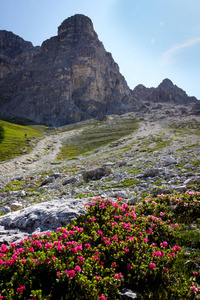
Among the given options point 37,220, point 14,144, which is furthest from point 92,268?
point 14,144

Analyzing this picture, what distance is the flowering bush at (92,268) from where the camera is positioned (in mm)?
4449

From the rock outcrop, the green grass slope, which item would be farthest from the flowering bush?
the green grass slope

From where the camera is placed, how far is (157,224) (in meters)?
7.84

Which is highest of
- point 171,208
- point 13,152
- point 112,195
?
point 171,208

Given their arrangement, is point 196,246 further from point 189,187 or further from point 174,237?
point 189,187

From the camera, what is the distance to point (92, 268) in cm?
503

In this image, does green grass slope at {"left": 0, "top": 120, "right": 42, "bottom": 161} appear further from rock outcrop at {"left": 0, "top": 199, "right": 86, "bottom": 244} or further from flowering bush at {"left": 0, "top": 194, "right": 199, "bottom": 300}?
flowering bush at {"left": 0, "top": 194, "right": 199, "bottom": 300}

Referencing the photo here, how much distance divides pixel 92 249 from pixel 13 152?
72.2m

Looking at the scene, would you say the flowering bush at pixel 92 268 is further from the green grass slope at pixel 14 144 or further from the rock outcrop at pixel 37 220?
the green grass slope at pixel 14 144

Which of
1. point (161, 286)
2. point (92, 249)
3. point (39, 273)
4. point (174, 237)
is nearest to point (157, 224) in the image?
point (174, 237)

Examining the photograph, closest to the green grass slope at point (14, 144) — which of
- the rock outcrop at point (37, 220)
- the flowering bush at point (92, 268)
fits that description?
the rock outcrop at point (37, 220)

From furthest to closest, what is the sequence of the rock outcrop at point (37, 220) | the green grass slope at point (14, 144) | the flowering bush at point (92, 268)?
the green grass slope at point (14, 144) → the rock outcrop at point (37, 220) → the flowering bush at point (92, 268)

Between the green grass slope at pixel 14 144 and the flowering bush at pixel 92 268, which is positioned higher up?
the flowering bush at pixel 92 268

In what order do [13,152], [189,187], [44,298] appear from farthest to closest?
[13,152], [189,187], [44,298]
